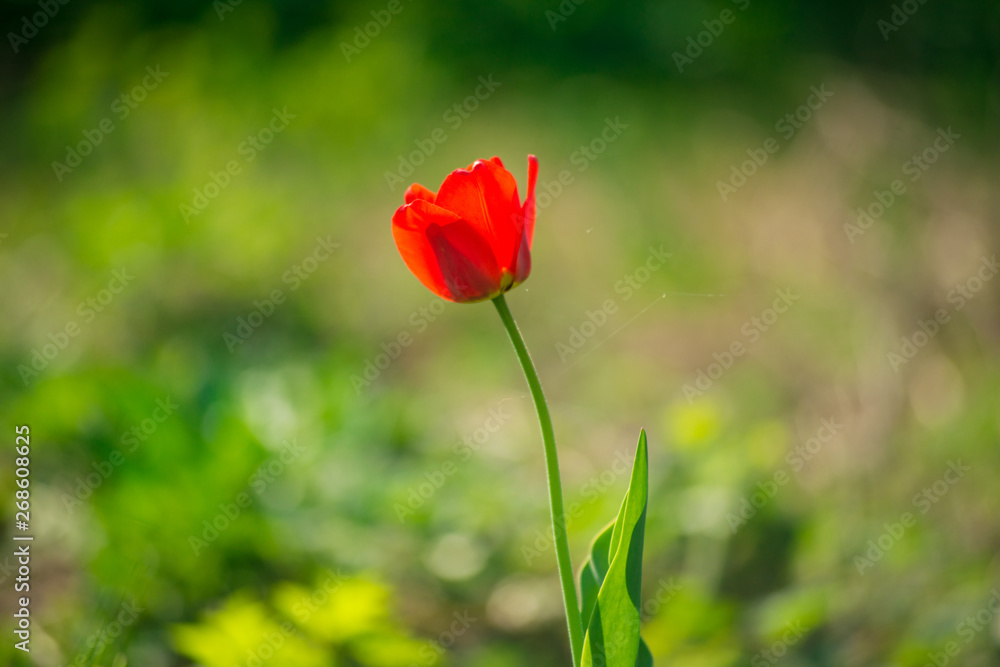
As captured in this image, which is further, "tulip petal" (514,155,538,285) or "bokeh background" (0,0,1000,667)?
"bokeh background" (0,0,1000,667)

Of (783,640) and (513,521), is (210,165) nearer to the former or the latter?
(513,521)

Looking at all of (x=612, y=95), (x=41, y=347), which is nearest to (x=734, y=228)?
(x=612, y=95)

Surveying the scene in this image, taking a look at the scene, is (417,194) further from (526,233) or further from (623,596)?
(623,596)

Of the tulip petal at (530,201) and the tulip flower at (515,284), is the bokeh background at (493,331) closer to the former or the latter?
the tulip flower at (515,284)

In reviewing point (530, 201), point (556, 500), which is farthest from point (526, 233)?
point (556, 500)

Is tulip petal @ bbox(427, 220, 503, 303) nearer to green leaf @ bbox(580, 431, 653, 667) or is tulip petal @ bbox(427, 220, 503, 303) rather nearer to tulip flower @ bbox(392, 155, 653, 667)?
tulip flower @ bbox(392, 155, 653, 667)

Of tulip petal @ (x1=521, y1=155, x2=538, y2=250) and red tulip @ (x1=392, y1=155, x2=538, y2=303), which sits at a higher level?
tulip petal @ (x1=521, y1=155, x2=538, y2=250)

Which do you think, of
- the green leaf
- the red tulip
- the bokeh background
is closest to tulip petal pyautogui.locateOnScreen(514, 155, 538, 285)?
the red tulip
